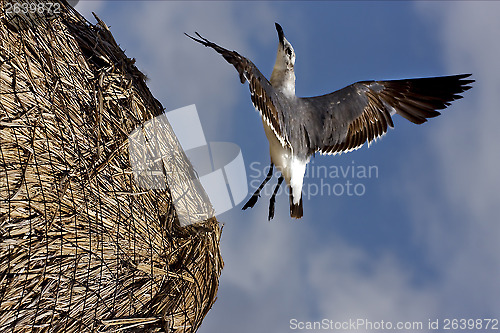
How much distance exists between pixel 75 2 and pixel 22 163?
78 centimetres

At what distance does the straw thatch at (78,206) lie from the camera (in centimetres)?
145

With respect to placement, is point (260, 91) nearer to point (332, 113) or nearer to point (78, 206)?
point (332, 113)

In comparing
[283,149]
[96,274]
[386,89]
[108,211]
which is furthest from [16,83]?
[386,89]

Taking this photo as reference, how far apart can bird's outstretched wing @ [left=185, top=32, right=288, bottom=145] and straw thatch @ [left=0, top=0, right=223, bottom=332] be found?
1.09 ft

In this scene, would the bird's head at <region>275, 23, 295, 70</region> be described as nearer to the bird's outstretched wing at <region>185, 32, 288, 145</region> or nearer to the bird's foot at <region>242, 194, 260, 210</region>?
the bird's outstretched wing at <region>185, 32, 288, 145</region>

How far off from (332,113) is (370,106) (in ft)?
0.81

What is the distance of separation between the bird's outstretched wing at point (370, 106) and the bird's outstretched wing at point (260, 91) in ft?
1.18

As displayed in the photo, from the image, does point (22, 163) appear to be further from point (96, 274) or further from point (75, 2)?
point (75, 2)

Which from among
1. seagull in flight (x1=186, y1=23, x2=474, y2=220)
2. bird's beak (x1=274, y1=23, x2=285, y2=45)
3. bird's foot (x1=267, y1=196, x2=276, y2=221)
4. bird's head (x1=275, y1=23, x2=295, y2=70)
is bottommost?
bird's foot (x1=267, y1=196, x2=276, y2=221)

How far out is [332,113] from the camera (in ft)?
8.79

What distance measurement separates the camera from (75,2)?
198 centimetres

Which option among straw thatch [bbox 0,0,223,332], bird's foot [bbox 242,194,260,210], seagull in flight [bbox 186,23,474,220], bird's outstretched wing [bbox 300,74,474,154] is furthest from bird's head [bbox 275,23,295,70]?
straw thatch [bbox 0,0,223,332]

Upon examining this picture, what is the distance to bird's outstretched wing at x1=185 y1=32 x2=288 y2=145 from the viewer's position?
1.92m

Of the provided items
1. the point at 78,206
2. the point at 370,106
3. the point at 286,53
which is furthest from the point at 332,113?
the point at 78,206
